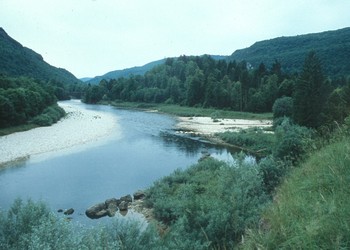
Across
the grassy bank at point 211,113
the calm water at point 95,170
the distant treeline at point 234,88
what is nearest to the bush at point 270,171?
the calm water at point 95,170

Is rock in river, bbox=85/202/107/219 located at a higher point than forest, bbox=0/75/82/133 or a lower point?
lower

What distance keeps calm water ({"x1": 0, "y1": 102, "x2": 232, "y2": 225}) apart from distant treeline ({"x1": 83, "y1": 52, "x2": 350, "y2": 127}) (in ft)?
47.3

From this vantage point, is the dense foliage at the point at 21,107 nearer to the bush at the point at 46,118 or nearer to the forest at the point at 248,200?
the bush at the point at 46,118

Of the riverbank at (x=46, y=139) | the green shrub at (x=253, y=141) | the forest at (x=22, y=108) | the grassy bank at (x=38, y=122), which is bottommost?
the green shrub at (x=253, y=141)

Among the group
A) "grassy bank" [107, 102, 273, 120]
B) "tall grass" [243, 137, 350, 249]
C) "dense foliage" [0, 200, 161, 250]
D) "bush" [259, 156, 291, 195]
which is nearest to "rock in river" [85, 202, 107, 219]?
"dense foliage" [0, 200, 161, 250]

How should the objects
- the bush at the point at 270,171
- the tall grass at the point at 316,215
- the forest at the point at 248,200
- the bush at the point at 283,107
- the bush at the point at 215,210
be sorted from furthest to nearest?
1. the bush at the point at 283,107
2. the bush at the point at 270,171
3. the bush at the point at 215,210
4. the forest at the point at 248,200
5. the tall grass at the point at 316,215

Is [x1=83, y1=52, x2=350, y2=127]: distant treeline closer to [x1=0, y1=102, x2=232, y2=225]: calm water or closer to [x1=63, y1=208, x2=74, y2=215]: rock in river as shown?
[x1=0, y1=102, x2=232, y2=225]: calm water

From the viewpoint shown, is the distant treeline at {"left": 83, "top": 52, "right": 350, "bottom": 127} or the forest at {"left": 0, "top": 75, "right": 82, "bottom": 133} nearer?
the distant treeline at {"left": 83, "top": 52, "right": 350, "bottom": 127}

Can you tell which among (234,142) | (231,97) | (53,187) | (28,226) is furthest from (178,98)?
(28,226)

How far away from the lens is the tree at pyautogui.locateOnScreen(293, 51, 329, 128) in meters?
43.8

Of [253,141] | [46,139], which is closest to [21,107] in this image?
[46,139]

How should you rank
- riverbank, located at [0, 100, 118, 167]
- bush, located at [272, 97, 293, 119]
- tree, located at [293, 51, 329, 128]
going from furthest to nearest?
bush, located at [272, 97, 293, 119] → tree, located at [293, 51, 329, 128] → riverbank, located at [0, 100, 118, 167]

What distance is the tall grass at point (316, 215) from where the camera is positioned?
163 inches

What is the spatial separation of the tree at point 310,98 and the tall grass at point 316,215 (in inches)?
1492
